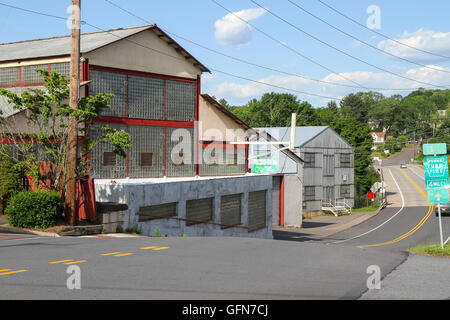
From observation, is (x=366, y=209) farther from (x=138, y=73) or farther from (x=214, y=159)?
(x=138, y=73)

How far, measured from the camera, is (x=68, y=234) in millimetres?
18250

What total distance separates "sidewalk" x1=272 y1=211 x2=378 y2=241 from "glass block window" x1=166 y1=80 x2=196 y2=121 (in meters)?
14.1

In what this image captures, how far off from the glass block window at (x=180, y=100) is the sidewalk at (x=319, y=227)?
46.3ft

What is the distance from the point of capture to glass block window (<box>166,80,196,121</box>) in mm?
29750

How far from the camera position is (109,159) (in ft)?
88.2

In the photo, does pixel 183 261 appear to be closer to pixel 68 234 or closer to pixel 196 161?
pixel 68 234

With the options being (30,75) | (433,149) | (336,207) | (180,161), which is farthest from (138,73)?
(336,207)

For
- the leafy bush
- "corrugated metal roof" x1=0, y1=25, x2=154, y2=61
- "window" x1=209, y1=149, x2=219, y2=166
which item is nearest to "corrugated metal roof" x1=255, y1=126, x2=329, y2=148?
"window" x1=209, y1=149, x2=219, y2=166

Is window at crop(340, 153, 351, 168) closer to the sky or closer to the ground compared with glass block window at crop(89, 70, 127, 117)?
closer to the ground

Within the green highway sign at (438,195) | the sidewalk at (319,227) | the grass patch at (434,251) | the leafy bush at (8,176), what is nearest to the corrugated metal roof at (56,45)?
the leafy bush at (8,176)

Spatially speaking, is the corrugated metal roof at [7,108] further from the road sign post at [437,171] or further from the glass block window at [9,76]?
the road sign post at [437,171]

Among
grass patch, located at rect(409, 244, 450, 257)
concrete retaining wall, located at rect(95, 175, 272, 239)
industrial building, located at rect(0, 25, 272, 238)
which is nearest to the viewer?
grass patch, located at rect(409, 244, 450, 257)

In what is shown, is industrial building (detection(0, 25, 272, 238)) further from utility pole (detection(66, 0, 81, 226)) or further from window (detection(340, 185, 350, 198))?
window (detection(340, 185, 350, 198))

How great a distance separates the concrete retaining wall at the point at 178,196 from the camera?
21.3 metres
